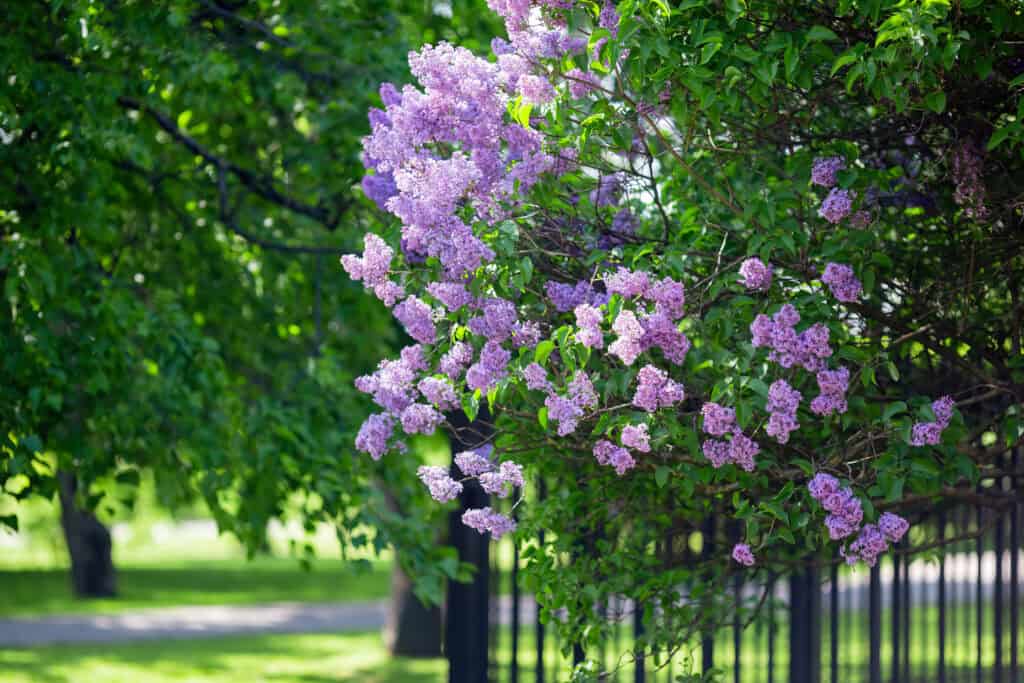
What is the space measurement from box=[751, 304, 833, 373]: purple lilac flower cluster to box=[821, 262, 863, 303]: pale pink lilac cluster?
0.59 feet

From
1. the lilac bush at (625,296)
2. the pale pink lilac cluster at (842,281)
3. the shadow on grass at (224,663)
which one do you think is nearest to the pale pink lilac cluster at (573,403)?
the lilac bush at (625,296)

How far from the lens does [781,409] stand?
3.30 metres

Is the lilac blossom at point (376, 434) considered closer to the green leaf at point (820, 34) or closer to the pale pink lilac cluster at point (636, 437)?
the pale pink lilac cluster at point (636, 437)

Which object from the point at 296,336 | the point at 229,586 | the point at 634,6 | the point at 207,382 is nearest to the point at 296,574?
the point at 229,586

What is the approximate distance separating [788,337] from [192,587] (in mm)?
21050

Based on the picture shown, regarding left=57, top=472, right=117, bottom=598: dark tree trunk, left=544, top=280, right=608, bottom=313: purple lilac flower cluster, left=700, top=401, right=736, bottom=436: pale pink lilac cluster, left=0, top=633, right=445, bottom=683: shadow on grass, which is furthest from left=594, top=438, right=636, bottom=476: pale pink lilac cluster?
left=57, top=472, right=117, bottom=598: dark tree trunk

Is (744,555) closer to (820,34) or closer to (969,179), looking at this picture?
(969,179)

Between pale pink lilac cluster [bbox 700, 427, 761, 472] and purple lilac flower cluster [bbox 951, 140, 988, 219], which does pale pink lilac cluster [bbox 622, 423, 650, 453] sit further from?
purple lilac flower cluster [bbox 951, 140, 988, 219]

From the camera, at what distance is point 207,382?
21.9 feet

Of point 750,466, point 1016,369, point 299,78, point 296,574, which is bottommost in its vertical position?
point 296,574

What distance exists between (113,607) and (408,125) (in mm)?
16878

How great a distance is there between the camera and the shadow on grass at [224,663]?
1180cm

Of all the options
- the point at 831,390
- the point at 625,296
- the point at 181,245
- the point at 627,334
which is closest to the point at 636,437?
the point at 627,334

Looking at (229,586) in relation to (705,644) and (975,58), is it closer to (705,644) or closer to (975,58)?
(705,644)
